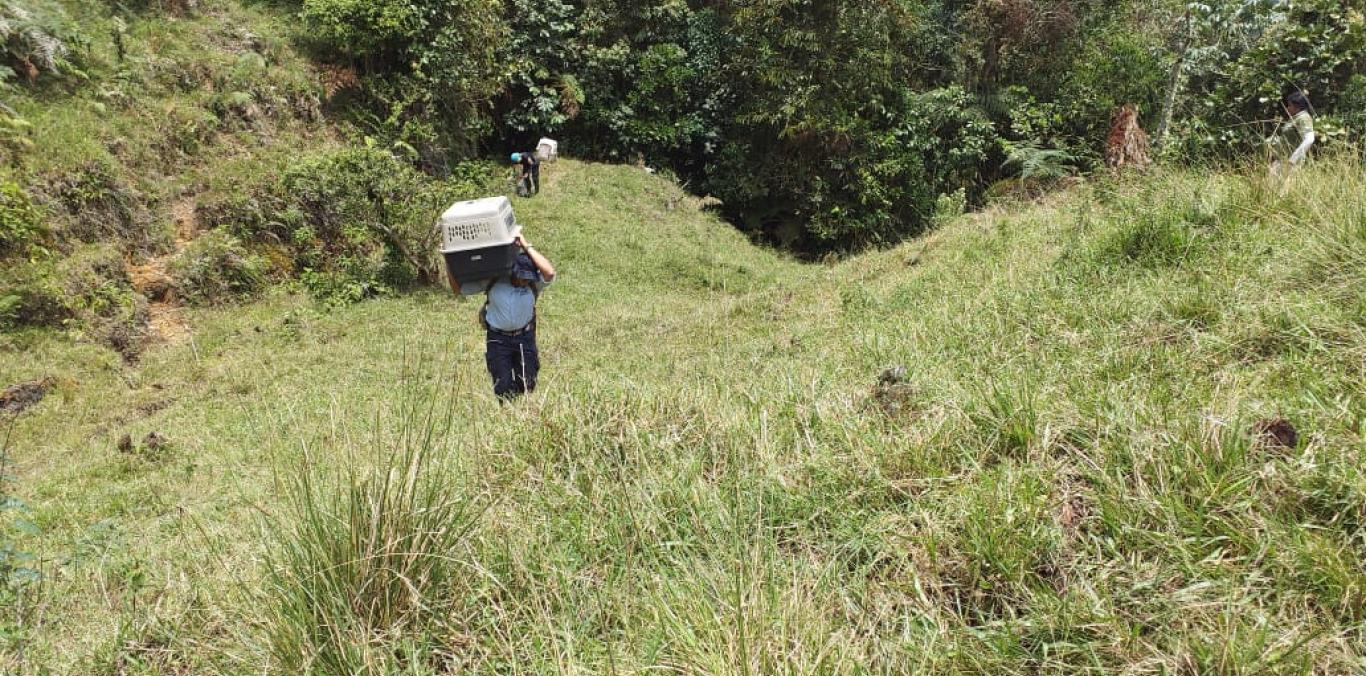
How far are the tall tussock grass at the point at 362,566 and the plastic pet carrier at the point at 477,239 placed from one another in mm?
2224

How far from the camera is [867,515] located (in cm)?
233

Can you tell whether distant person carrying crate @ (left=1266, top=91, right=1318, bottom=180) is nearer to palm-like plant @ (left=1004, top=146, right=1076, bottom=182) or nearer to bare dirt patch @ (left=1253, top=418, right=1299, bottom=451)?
bare dirt patch @ (left=1253, top=418, right=1299, bottom=451)

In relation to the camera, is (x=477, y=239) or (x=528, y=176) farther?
(x=528, y=176)

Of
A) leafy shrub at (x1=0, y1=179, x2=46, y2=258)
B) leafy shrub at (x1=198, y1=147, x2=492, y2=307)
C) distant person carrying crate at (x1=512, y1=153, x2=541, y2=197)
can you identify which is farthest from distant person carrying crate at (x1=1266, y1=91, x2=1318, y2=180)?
leafy shrub at (x1=0, y1=179, x2=46, y2=258)

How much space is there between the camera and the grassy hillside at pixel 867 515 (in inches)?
69.8

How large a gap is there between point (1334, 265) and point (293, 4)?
16.0 metres

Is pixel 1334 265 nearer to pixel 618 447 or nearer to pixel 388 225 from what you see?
pixel 618 447

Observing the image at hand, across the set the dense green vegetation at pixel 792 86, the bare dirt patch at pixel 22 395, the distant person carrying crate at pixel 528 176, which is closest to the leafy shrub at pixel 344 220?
the dense green vegetation at pixel 792 86

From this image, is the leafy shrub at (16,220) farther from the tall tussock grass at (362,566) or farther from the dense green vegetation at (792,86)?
the tall tussock grass at (362,566)

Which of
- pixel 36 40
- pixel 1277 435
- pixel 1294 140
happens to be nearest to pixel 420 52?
pixel 36 40

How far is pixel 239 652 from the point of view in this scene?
202 centimetres

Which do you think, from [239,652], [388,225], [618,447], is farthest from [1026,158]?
[239,652]

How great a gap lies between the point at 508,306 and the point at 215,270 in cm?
686

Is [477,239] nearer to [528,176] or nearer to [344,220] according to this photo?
[344,220]
